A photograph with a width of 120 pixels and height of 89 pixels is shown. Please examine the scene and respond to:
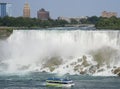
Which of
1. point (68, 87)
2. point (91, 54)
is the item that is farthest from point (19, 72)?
point (68, 87)

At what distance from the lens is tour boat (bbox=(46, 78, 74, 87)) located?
4706 centimetres

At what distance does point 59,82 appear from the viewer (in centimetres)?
4841

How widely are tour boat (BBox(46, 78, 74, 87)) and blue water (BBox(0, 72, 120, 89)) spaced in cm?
47

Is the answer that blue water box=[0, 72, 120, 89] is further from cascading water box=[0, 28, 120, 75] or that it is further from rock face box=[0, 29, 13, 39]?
rock face box=[0, 29, 13, 39]

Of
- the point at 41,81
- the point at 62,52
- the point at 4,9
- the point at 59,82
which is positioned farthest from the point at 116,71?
the point at 4,9

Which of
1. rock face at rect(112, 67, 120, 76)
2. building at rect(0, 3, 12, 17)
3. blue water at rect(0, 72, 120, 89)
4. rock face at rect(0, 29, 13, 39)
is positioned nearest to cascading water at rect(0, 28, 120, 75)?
rock face at rect(112, 67, 120, 76)

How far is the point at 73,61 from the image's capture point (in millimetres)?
60094

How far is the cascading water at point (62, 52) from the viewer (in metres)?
58.3

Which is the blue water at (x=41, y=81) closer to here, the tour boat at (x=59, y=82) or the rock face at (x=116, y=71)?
the tour boat at (x=59, y=82)

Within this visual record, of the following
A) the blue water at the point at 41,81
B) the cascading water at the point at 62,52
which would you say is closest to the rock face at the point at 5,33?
A: the cascading water at the point at 62,52

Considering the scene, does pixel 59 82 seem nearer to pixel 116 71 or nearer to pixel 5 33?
pixel 116 71

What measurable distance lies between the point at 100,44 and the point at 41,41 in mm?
7368

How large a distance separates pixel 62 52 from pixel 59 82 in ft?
47.8

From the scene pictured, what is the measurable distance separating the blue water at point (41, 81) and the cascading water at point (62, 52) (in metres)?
4.00
